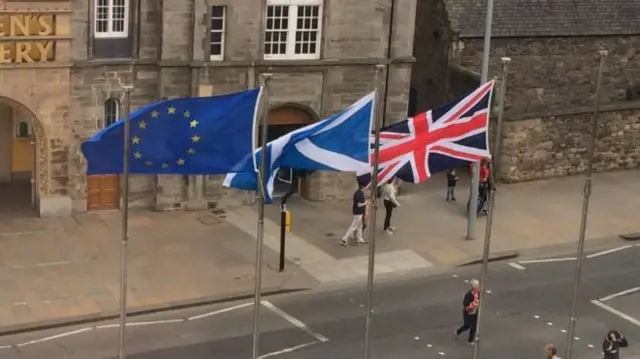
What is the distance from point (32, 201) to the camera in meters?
32.3

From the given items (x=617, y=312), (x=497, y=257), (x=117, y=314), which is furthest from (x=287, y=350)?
(x=497, y=257)

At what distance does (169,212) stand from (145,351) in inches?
381

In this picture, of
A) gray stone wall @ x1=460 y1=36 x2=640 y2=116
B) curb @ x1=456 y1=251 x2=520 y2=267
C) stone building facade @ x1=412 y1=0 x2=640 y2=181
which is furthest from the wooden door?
gray stone wall @ x1=460 y1=36 x2=640 y2=116

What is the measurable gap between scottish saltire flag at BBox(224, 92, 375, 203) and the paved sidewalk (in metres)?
7.04

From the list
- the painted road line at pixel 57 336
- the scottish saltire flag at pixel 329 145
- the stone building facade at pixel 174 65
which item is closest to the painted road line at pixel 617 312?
the scottish saltire flag at pixel 329 145

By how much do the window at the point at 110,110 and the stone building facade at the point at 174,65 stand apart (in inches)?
1.3

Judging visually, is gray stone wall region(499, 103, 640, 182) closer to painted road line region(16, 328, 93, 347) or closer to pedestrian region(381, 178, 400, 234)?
pedestrian region(381, 178, 400, 234)

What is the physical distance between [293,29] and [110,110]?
556 centimetres

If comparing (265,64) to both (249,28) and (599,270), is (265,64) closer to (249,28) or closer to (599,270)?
(249,28)

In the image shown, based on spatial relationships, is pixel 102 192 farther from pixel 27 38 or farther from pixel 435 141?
pixel 435 141

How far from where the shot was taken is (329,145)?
66.5 feet

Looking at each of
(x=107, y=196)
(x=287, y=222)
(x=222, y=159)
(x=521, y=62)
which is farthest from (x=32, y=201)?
(x=521, y=62)

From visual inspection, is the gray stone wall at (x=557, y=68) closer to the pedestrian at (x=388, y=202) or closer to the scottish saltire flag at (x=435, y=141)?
the pedestrian at (x=388, y=202)

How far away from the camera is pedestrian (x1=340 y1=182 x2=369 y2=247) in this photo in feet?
98.5
